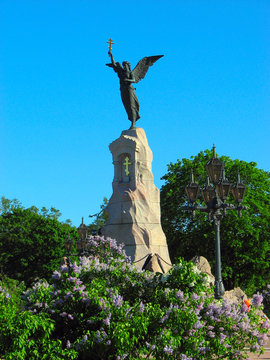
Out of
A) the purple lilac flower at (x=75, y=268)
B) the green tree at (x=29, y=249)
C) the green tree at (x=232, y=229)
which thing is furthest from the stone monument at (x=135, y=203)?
the green tree at (x=29, y=249)

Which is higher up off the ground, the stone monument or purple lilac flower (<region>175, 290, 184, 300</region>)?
the stone monument

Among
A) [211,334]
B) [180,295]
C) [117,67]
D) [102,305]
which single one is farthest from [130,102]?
[211,334]

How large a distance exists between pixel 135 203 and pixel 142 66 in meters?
7.76

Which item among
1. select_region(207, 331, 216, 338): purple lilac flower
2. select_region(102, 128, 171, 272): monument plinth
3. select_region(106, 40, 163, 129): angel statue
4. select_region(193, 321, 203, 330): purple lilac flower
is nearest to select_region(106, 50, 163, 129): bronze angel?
select_region(106, 40, 163, 129): angel statue

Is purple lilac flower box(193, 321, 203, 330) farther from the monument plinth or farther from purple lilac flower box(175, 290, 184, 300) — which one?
the monument plinth

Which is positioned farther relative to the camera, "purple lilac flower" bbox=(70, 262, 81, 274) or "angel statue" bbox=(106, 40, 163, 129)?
"angel statue" bbox=(106, 40, 163, 129)

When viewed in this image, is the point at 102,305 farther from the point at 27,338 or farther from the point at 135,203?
the point at 135,203

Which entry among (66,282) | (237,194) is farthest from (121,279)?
(237,194)

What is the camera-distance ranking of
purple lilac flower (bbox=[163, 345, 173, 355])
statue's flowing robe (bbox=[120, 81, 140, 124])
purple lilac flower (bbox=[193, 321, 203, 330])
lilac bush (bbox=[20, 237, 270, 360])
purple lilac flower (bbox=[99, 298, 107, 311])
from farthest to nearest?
statue's flowing robe (bbox=[120, 81, 140, 124])
purple lilac flower (bbox=[99, 298, 107, 311])
purple lilac flower (bbox=[193, 321, 203, 330])
lilac bush (bbox=[20, 237, 270, 360])
purple lilac flower (bbox=[163, 345, 173, 355])

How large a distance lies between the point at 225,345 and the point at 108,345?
9.00 ft

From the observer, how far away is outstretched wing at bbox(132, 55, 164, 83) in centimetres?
2794

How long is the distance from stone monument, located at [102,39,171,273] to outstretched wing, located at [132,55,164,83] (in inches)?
116

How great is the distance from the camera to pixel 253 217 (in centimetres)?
3625

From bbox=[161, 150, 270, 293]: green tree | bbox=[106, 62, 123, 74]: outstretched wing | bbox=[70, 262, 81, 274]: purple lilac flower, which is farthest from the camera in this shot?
bbox=[161, 150, 270, 293]: green tree
